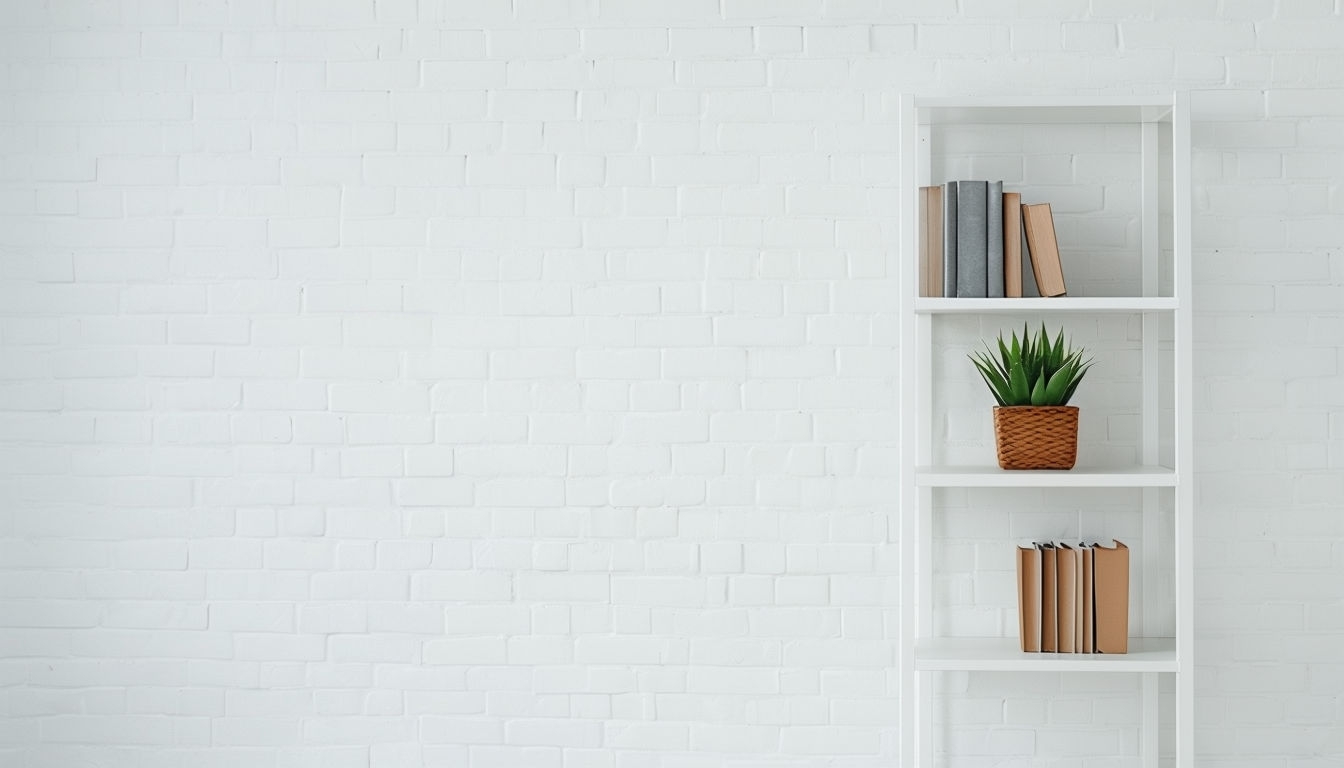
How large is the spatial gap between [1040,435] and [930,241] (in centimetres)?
46

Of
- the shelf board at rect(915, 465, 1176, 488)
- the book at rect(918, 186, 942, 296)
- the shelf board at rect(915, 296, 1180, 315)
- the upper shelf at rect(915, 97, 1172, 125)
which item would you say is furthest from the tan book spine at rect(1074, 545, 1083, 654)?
the upper shelf at rect(915, 97, 1172, 125)

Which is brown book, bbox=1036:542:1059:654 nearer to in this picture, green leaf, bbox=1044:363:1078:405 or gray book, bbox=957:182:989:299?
green leaf, bbox=1044:363:1078:405

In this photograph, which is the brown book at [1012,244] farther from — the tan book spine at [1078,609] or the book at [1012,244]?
the tan book spine at [1078,609]

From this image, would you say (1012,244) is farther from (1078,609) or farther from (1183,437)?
(1078,609)

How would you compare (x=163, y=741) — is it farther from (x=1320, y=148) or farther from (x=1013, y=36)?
(x=1320, y=148)

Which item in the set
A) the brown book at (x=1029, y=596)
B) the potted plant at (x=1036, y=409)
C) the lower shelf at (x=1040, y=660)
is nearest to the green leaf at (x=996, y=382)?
the potted plant at (x=1036, y=409)

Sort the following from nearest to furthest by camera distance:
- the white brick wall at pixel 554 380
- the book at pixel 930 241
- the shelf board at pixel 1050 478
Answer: the shelf board at pixel 1050 478 < the book at pixel 930 241 < the white brick wall at pixel 554 380

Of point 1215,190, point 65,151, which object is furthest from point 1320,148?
point 65,151

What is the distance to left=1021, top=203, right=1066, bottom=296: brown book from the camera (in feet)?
6.57

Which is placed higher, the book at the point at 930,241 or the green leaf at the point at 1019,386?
the book at the point at 930,241

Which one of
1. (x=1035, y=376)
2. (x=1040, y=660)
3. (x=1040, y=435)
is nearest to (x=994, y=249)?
(x=1035, y=376)

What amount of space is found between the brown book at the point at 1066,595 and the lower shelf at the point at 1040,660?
3 centimetres

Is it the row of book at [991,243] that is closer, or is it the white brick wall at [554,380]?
the row of book at [991,243]

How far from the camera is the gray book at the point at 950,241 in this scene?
79.1 inches
